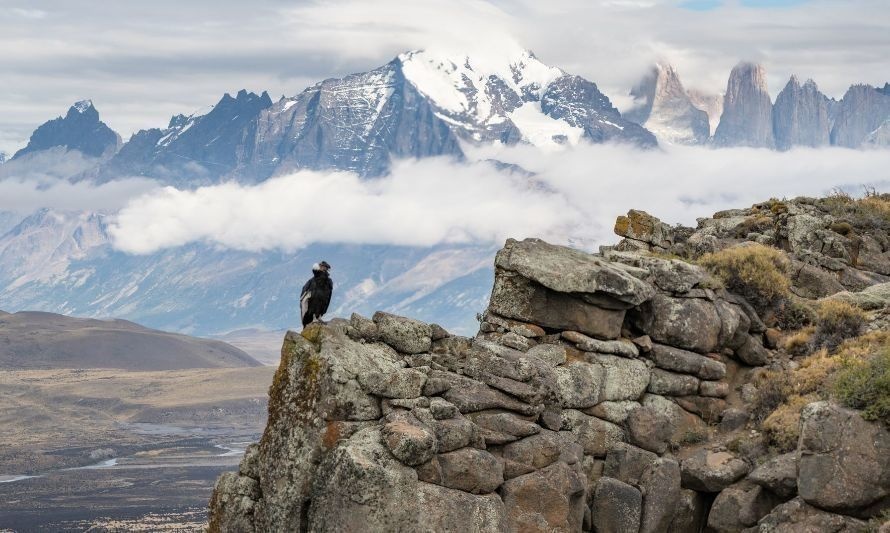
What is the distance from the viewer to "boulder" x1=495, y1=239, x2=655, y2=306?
36812mm

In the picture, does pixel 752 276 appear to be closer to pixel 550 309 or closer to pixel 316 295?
pixel 550 309

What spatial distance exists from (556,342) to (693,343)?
470cm

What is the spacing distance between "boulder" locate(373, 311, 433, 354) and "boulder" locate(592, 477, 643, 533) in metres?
6.31

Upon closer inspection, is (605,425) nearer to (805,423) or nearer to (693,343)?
(693,343)

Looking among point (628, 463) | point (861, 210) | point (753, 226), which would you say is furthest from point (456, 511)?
point (861, 210)

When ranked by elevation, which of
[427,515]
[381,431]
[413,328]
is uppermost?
[413,328]

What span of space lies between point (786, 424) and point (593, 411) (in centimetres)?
569

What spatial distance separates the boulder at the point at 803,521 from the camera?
92.6 ft

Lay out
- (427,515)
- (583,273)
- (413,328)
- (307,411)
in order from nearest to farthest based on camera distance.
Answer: (427,515)
(307,411)
(413,328)
(583,273)

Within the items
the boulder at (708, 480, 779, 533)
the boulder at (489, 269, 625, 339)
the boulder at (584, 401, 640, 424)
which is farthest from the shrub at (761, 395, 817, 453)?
the boulder at (489, 269, 625, 339)

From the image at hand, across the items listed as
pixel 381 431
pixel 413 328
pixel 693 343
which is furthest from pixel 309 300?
pixel 693 343

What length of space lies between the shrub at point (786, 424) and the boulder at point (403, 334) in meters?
9.90

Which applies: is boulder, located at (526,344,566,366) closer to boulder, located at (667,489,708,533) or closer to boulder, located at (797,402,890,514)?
boulder, located at (667,489,708,533)

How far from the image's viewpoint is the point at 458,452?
29.5 m
